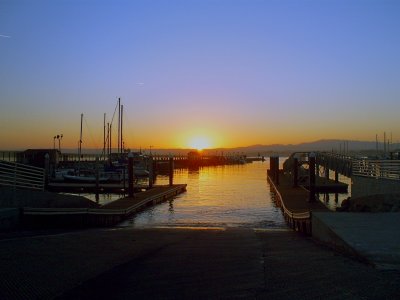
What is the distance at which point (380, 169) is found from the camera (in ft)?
66.3

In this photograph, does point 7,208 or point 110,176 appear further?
point 110,176

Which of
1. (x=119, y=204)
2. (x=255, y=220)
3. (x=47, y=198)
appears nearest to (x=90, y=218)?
(x=47, y=198)

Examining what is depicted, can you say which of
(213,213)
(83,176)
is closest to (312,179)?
(213,213)

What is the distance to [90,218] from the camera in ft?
63.5

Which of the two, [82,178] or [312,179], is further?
[82,178]

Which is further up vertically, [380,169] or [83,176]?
[380,169]

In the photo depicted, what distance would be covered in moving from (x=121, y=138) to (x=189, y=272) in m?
58.5

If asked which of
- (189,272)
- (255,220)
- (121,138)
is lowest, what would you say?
(255,220)

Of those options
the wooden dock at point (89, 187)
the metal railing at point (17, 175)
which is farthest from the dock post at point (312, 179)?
the wooden dock at point (89, 187)

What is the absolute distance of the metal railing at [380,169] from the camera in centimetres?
1919

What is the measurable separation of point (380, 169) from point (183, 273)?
605 inches

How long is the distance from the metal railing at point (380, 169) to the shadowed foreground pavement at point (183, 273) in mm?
11179

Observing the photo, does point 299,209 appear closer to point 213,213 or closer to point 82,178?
point 213,213

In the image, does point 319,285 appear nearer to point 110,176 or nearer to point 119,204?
point 119,204
